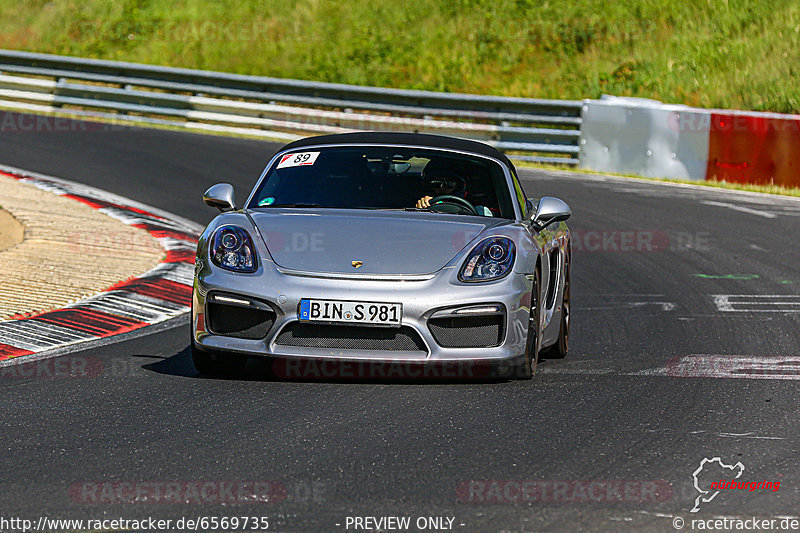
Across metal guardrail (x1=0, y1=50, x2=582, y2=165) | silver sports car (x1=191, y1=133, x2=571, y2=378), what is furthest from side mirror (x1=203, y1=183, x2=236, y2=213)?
metal guardrail (x1=0, y1=50, x2=582, y2=165)

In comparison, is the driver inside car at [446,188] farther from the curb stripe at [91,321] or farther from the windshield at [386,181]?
the curb stripe at [91,321]

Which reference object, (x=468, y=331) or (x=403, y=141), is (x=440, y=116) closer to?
(x=403, y=141)

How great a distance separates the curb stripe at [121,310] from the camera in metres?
8.01

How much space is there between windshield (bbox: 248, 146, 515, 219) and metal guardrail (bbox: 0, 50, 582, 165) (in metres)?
12.8

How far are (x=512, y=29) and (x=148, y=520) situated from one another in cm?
2554

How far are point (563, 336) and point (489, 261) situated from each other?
1493mm

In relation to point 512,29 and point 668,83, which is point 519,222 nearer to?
point 668,83

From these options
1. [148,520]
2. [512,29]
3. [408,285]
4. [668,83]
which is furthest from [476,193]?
[512,29]

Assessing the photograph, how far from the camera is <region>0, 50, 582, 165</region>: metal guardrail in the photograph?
20.8 metres

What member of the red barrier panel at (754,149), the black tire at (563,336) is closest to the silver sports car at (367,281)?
the black tire at (563,336)

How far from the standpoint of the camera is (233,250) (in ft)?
22.3

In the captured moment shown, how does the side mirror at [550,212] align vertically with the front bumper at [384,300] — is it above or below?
above

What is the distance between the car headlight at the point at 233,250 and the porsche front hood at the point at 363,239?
0.33 feet

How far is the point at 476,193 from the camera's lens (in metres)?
7.72
